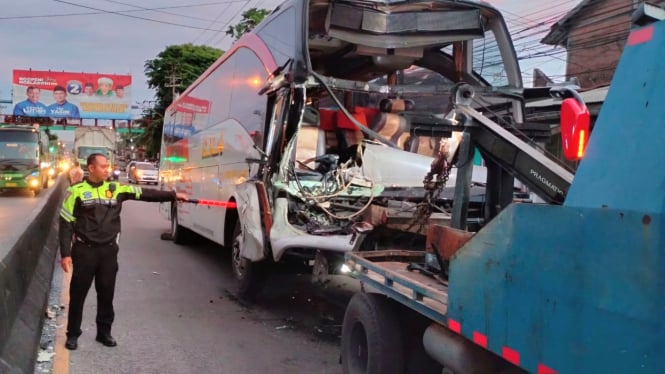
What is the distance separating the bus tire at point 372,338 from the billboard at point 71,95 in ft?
191

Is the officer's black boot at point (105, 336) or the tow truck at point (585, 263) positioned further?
the officer's black boot at point (105, 336)

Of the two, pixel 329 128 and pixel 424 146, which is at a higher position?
pixel 329 128

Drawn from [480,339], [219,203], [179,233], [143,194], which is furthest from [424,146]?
[179,233]

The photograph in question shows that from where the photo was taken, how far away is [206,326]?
21.3 ft

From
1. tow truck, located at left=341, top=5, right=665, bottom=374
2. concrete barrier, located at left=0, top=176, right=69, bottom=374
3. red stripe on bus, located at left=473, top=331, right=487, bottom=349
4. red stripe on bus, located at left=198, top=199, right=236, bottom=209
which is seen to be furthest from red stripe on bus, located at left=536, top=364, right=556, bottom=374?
red stripe on bus, located at left=198, top=199, right=236, bottom=209

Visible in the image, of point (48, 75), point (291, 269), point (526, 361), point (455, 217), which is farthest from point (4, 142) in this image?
point (48, 75)

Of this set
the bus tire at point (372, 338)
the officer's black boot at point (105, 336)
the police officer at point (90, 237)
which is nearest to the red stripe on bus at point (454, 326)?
the bus tire at point (372, 338)

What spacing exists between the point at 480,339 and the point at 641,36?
4.75 ft

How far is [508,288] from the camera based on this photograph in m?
2.62

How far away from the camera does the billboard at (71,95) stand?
56781 mm

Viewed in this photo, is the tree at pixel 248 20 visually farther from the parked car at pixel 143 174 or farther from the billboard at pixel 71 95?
the billboard at pixel 71 95

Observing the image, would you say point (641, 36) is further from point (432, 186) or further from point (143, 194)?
point (143, 194)

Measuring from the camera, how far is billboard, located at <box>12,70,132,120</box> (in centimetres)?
5678

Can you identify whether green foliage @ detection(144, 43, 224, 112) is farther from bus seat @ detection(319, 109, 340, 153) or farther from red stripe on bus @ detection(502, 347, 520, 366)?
red stripe on bus @ detection(502, 347, 520, 366)
